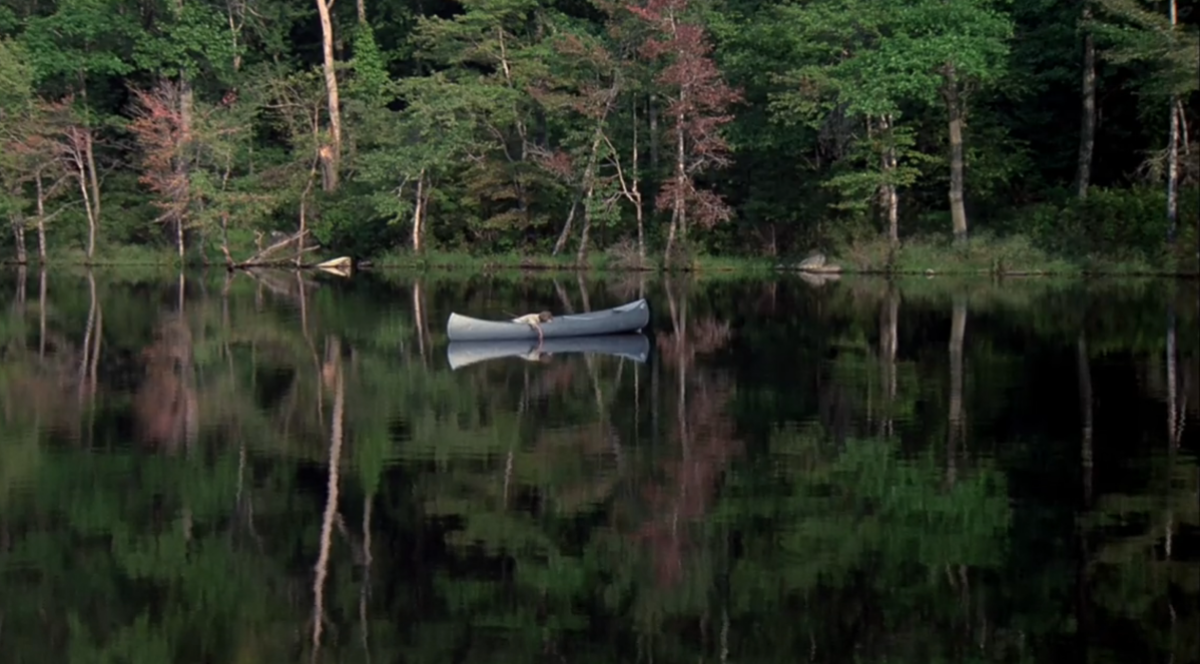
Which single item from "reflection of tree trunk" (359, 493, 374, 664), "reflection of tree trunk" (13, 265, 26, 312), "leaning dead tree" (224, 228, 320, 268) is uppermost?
"leaning dead tree" (224, 228, 320, 268)

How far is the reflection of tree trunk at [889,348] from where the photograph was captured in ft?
49.1

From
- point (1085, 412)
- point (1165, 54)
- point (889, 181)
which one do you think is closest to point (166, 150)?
point (889, 181)

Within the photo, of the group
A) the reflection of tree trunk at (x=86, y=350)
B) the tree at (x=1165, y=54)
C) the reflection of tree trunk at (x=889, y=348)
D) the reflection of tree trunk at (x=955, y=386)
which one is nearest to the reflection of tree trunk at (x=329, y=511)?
the reflection of tree trunk at (x=86, y=350)

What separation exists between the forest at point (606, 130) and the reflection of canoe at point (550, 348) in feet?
46.6

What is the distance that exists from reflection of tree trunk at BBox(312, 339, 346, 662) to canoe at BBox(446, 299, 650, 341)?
3069 mm

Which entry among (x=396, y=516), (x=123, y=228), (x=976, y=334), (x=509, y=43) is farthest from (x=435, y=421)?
(x=123, y=228)

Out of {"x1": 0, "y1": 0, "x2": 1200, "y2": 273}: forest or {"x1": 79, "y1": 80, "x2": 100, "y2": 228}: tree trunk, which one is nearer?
{"x1": 0, "y1": 0, "x2": 1200, "y2": 273}: forest

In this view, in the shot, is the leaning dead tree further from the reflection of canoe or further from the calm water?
the reflection of canoe

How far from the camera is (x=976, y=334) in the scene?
21.9 m

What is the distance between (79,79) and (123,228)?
492cm

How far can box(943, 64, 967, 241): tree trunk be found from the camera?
115 ft

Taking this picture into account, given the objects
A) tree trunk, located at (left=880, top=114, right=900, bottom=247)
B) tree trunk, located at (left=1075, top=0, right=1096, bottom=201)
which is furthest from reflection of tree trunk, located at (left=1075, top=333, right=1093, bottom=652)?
tree trunk, located at (left=880, top=114, right=900, bottom=247)

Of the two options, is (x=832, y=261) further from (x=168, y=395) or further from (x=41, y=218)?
(x=168, y=395)

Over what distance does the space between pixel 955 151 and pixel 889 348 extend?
616 inches
